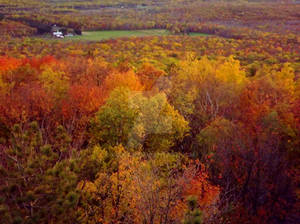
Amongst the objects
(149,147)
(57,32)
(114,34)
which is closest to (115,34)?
(114,34)

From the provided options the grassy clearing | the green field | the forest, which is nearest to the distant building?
the green field

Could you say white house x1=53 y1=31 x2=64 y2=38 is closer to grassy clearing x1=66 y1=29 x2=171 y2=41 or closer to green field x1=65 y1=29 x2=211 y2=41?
green field x1=65 y1=29 x2=211 y2=41

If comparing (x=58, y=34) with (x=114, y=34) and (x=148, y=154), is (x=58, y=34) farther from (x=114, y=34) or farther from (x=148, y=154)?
(x=148, y=154)

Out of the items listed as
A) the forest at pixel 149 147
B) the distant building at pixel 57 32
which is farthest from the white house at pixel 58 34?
the forest at pixel 149 147

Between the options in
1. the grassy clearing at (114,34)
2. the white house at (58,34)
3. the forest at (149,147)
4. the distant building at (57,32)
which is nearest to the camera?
the forest at (149,147)

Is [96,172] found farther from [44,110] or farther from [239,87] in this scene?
[239,87]

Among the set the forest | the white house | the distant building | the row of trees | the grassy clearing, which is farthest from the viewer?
the grassy clearing

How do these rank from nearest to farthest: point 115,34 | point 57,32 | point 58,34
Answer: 1. point 58,34
2. point 57,32
3. point 115,34

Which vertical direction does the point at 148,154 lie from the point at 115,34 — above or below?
below

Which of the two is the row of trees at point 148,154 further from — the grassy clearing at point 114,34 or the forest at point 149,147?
the grassy clearing at point 114,34

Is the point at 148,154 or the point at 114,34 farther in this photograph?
the point at 114,34

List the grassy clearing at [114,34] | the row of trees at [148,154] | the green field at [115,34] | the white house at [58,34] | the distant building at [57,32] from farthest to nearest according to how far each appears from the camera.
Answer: the grassy clearing at [114,34] → the green field at [115,34] → the distant building at [57,32] → the white house at [58,34] → the row of trees at [148,154]
